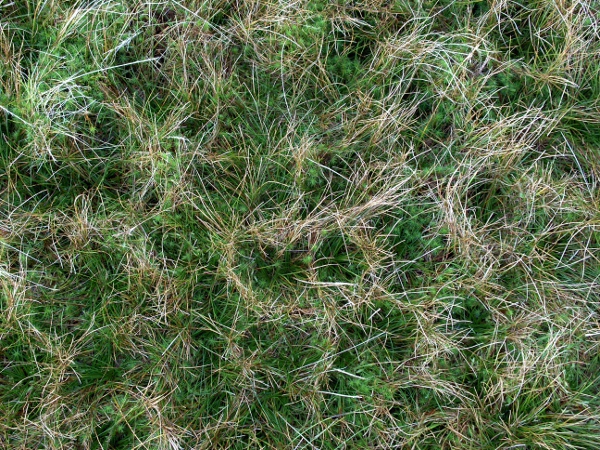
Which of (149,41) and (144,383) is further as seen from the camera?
(149,41)

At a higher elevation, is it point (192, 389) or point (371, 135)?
point (371, 135)

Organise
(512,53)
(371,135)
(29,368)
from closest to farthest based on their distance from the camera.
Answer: (29,368) → (371,135) → (512,53)

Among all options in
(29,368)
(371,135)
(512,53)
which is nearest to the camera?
(29,368)

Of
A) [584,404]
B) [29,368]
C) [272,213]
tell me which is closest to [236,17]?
[272,213]

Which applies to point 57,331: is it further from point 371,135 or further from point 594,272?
point 594,272

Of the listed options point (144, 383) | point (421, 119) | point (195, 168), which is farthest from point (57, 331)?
point (421, 119)

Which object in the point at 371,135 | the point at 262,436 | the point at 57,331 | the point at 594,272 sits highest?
the point at 371,135

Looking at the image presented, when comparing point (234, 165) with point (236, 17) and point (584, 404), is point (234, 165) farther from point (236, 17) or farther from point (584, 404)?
point (584, 404)
